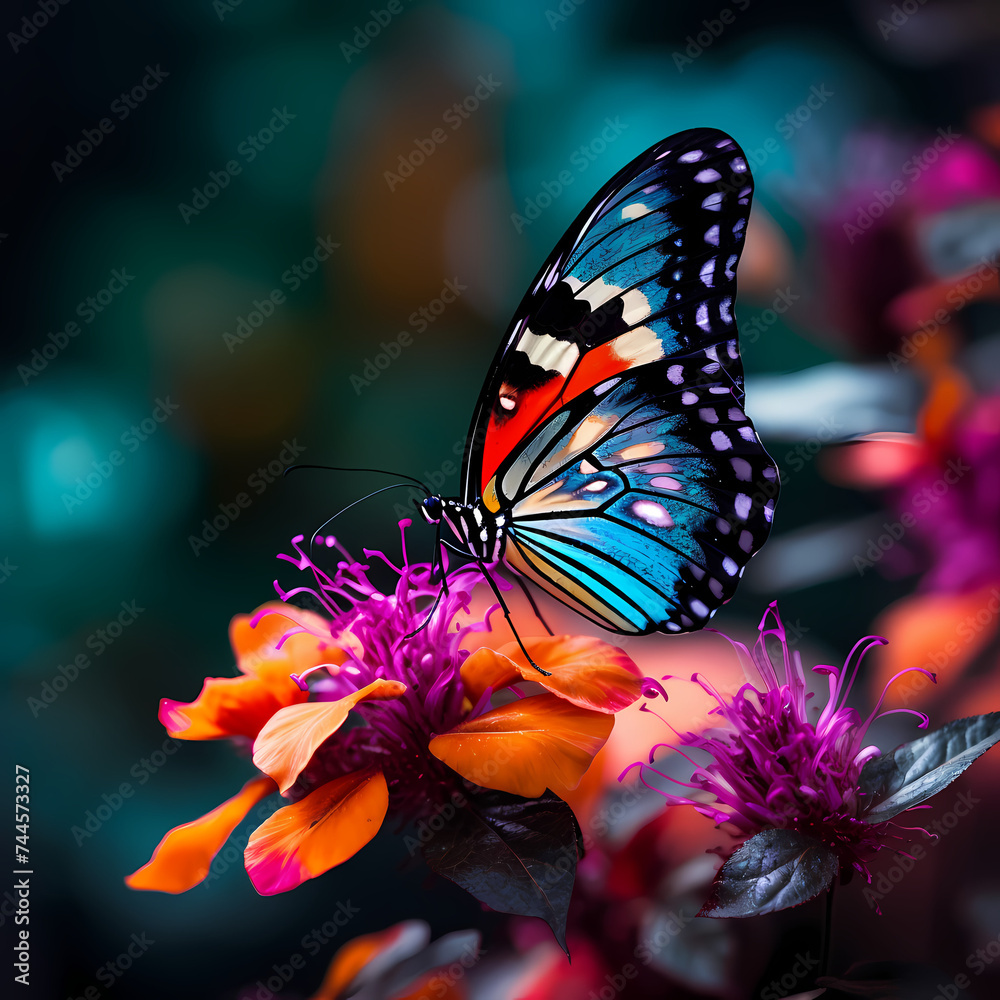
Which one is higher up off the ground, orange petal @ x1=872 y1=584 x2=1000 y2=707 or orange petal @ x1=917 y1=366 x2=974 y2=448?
orange petal @ x1=917 y1=366 x2=974 y2=448

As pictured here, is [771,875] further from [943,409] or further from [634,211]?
[943,409]

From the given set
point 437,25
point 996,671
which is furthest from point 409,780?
point 437,25

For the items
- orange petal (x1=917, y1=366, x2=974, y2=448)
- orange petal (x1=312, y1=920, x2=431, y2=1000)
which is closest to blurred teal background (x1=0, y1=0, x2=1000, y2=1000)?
orange petal (x1=917, y1=366, x2=974, y2=448)

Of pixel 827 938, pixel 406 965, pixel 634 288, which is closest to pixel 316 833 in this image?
pixel 406 965

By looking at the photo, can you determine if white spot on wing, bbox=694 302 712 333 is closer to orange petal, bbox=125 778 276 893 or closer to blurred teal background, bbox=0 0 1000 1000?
blurred teal background, bbox=0 0 1000 1000

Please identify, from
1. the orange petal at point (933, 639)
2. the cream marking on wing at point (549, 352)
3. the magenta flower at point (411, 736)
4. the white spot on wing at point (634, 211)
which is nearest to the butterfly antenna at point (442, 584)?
the magenta flower at point (411, 736)
